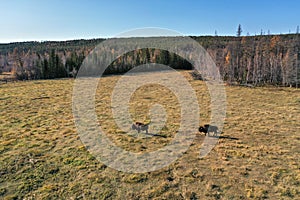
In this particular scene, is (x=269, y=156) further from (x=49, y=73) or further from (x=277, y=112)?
(x=49, y=73)

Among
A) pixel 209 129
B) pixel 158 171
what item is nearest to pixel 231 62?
pixel 209 129

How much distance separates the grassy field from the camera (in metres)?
11.9

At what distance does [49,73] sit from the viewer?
7981cm

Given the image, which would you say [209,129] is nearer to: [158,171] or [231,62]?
[158,171]

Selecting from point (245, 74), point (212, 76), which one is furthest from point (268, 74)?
point (212, 76)

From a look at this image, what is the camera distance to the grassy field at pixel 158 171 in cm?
1194

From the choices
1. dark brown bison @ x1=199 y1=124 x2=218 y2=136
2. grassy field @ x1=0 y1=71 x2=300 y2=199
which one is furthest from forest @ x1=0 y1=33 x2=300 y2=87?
dark brown bison @ x1=199 y1=124 x2=218 y2=136

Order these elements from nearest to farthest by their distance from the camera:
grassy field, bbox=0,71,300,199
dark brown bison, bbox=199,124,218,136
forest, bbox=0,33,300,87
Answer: grassy field, bbox=0,71,300,199 < dark brown bison, bbox=199,124,218,136 < forest, bbox=0,33,300,87

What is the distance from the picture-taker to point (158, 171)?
14133 mm

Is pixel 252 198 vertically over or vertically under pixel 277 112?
under

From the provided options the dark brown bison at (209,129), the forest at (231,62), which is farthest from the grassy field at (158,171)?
the forest at (231,62)

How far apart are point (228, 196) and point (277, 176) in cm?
400

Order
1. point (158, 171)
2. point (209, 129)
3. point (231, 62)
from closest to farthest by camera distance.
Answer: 1. point (158, 171)
2. point (209, 129)
3. point (231, 62)

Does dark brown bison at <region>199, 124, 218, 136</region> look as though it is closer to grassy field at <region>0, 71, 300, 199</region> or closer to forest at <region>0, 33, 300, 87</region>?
grassy field at <region>0, 71, 300, 199</region>
